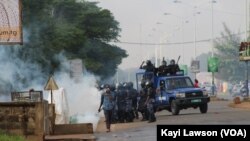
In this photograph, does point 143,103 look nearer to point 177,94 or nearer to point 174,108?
point 177,94

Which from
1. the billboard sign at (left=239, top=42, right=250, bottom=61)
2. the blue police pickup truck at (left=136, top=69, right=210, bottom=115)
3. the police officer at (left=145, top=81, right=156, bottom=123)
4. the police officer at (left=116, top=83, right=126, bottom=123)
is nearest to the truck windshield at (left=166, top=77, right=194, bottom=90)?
the blue police pickup truck at (left=136, top=69, right=210, bottom=115)

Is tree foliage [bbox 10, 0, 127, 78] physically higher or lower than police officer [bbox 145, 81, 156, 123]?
Result: higher

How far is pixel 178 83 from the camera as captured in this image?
32.4 meters

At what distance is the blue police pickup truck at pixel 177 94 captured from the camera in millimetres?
31469

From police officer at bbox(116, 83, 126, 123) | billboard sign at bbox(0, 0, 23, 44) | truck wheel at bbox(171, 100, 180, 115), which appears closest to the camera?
billboard sign at bbox(0, 0, 23, 44)

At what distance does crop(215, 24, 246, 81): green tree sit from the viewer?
11035cm

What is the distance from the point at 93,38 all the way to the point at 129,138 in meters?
38.2

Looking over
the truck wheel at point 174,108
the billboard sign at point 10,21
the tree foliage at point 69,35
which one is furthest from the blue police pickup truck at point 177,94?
the billboard sign at point 10,21

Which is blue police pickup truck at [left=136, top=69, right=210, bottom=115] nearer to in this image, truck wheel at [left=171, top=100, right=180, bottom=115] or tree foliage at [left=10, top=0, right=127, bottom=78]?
truck wheel at [left=171, top=100, right=180, bottom=115]

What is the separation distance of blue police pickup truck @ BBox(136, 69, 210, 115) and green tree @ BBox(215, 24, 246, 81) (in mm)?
77152

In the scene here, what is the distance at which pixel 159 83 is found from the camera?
A: 32.4 meters

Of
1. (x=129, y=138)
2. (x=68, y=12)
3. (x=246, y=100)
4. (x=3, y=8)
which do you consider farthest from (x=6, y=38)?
(x=68, y=12)

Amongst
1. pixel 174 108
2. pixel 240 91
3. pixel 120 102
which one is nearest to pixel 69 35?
pixel 174 108

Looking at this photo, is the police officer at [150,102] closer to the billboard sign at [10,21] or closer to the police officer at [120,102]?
the police officer at [120,102]
